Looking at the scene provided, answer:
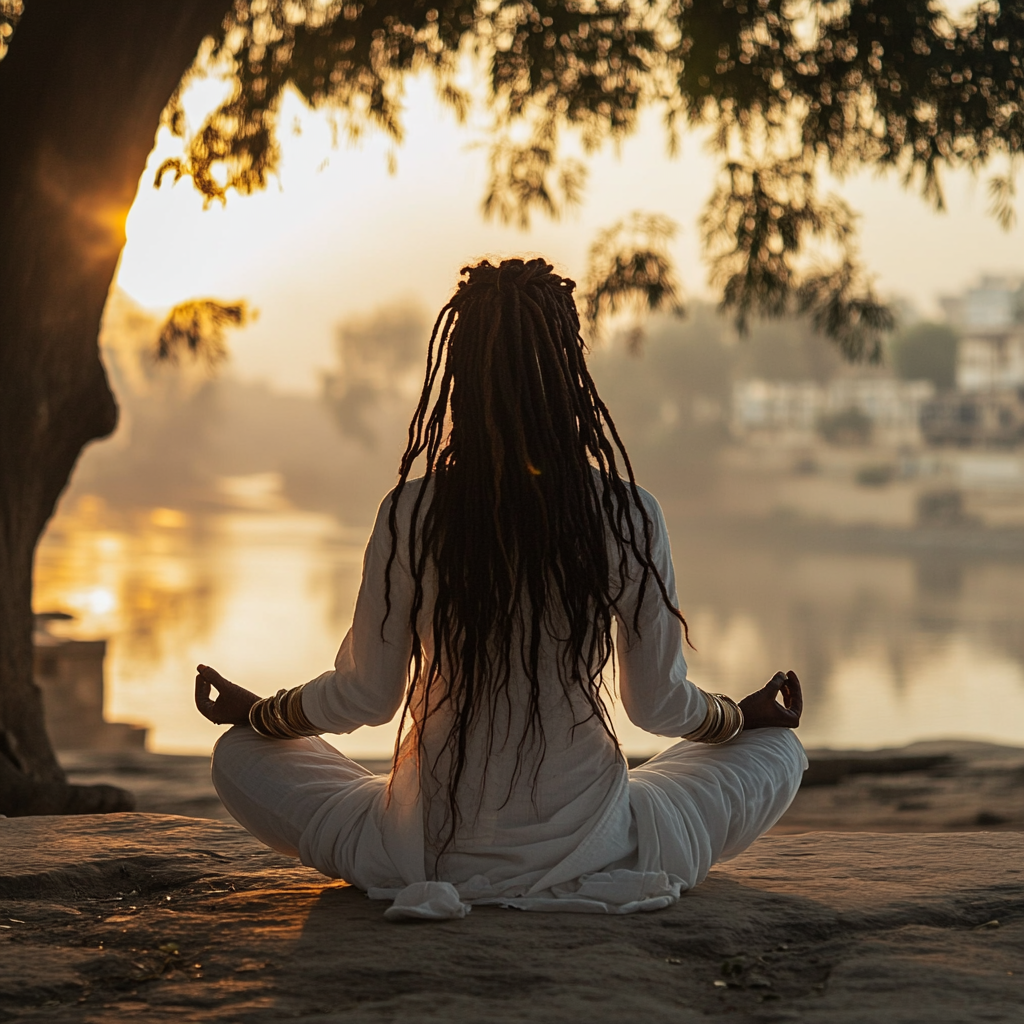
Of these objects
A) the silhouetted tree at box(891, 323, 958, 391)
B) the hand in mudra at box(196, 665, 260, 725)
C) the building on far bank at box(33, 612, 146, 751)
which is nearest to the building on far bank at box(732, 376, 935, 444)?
the silhouetted tree at box(891, 323, 958, 391)

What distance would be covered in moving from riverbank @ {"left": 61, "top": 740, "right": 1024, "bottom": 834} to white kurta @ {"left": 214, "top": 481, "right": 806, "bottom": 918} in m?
2.46

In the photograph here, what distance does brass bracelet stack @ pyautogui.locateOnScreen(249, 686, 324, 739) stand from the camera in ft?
6.71

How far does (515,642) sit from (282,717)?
0.43 meters

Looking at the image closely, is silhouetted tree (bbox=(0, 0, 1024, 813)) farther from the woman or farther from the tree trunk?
the woman

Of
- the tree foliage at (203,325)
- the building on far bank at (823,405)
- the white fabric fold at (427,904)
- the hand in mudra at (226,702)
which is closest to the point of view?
the white fabric fold at (427,904)

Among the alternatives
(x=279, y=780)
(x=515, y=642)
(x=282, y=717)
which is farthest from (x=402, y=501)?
(x=279, y=780)

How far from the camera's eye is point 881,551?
50.4m

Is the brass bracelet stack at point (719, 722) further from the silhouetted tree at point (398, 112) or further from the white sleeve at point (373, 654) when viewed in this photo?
the silhouetted tree at point (398, 112)

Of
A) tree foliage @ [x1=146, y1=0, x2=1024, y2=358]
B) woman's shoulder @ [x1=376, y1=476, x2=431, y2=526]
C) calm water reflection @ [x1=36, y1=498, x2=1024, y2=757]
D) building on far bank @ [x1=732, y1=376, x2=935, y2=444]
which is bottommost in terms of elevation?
calm water reflection @ [x1=36, y1=498, x2=1024, y2=757]

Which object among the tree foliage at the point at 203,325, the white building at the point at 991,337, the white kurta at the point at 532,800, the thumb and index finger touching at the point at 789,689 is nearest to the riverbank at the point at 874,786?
the tree foliage at the point at 203,325

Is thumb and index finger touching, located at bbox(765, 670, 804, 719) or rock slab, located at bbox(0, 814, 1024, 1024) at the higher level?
thumb and index finger touching, located at bbox(765, 670, 804, 719)

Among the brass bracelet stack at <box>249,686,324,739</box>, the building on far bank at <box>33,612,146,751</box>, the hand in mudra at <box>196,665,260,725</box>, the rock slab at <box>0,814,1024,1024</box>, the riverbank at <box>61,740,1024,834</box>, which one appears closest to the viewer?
the rock slab at <box>0,814,1024,1024</box>

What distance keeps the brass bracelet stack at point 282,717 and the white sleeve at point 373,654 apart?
5 centimetres

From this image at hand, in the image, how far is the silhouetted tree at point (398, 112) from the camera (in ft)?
12.1
